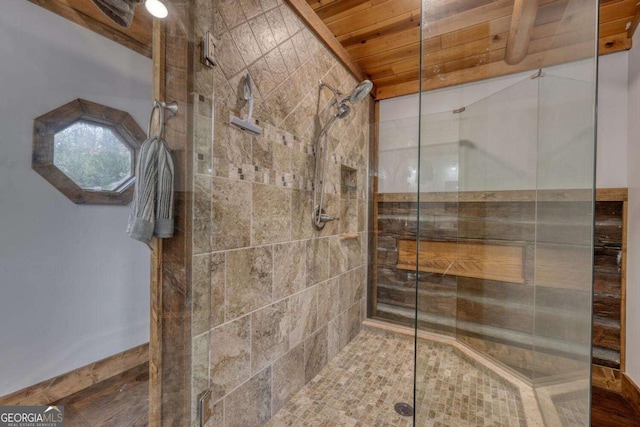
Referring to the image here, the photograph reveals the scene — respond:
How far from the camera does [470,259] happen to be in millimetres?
1928

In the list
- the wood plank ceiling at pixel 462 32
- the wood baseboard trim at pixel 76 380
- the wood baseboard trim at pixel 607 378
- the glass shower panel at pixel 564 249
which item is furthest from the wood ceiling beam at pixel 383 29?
the wood baseboard trim at pixel 607 378

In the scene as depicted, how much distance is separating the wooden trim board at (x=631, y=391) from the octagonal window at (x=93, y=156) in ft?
10.0

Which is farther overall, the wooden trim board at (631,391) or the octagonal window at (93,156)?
the wooden trim board at (631,391)

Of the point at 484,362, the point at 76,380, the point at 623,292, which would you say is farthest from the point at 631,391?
the point at 76,380

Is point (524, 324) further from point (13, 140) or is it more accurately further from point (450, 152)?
point (13, 140)

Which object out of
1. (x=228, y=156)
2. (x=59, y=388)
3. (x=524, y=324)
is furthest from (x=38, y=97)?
(x=524, y=324)

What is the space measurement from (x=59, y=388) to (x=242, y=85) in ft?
5.28

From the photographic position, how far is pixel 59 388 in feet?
3.60

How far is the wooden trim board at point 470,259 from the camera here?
1.77 m

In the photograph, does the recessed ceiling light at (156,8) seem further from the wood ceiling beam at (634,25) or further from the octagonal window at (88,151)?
the wood ceiling beam at (634,25)

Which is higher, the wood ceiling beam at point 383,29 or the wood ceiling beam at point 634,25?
the wood ceiling beam at point 383,29

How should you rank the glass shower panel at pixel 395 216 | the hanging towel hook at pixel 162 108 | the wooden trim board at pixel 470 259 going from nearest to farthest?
1. the hanging towel hook at pixel 162 108
2. the wooden trim board at pixel 470 259
3. the glass shower panel at pixel 395 216

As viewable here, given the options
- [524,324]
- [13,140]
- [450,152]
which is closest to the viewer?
[13,140]

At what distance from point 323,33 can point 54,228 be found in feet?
6.07
